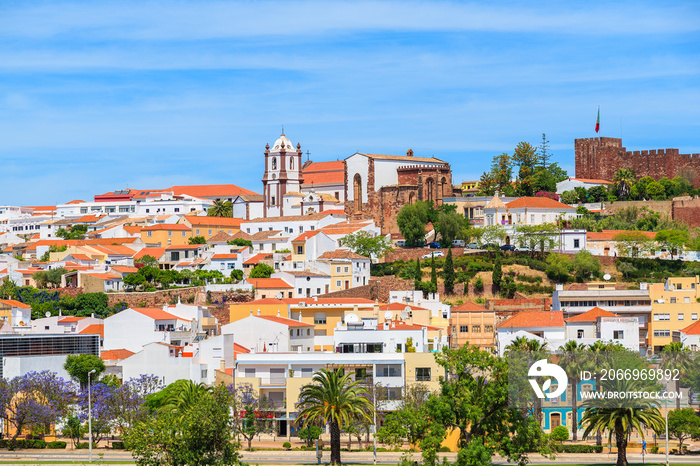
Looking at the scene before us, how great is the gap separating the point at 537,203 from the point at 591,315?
3167cm

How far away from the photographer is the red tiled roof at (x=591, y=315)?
7212 cm

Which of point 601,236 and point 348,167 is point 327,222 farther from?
point 601,236

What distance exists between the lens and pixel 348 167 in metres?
115

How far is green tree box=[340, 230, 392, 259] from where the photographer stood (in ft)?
317

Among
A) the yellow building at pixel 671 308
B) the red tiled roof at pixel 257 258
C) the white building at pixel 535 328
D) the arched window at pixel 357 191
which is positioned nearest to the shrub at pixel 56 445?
the white building at pixel 535 328

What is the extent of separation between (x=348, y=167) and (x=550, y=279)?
1214 inches

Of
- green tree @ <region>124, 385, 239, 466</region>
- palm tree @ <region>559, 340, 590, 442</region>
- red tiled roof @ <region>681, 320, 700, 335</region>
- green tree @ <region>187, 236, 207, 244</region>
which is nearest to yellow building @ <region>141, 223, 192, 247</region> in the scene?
green tree @ <region>187, 236, 207, 244</region>

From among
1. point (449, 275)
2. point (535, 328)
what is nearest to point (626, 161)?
point (449, 275)

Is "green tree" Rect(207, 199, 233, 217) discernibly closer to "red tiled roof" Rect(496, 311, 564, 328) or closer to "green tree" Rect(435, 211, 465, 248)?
"green tree" Rect(435, 211, 465, 248)

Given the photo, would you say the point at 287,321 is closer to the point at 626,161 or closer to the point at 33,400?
the point at 33,400

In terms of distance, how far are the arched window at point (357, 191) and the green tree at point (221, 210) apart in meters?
17.0

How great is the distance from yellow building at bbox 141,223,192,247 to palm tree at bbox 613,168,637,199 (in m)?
44.1

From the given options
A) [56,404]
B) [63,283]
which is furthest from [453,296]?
[56,404]

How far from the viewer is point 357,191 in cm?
11350
